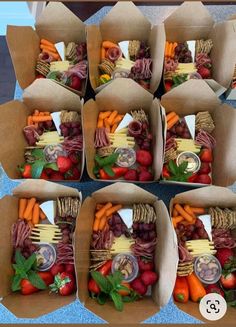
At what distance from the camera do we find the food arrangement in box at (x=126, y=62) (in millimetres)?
1448

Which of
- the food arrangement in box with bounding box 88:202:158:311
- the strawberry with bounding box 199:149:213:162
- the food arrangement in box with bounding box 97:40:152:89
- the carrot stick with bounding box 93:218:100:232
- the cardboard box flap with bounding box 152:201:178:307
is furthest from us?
the food arrangement in box with bounding box 97:40:152:89

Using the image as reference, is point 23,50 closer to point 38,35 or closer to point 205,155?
point 38,35

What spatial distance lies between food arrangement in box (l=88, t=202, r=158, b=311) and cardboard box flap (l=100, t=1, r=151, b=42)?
2.42 ft

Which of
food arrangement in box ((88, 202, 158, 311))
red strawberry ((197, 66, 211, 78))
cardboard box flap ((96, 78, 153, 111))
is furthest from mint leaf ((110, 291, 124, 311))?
red strawberry ((197, 66, 211, 78))

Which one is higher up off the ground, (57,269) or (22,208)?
(22,208)

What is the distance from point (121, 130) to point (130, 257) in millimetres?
463

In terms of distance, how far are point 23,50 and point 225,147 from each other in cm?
84

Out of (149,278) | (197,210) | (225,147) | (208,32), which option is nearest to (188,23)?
(208,32)

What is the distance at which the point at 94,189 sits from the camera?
1347 mm

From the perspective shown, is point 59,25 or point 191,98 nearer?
point 191,98

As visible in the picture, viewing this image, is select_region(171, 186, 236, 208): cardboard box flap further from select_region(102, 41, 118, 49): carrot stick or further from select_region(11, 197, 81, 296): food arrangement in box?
select_region(102, 41, 118, 49): carrot stick

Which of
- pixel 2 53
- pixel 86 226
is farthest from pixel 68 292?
pixel 2 53

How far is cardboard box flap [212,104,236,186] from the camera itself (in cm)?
124

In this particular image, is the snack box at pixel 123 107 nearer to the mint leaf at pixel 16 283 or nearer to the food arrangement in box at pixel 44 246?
the food arrangement in box at pixel 44 246
